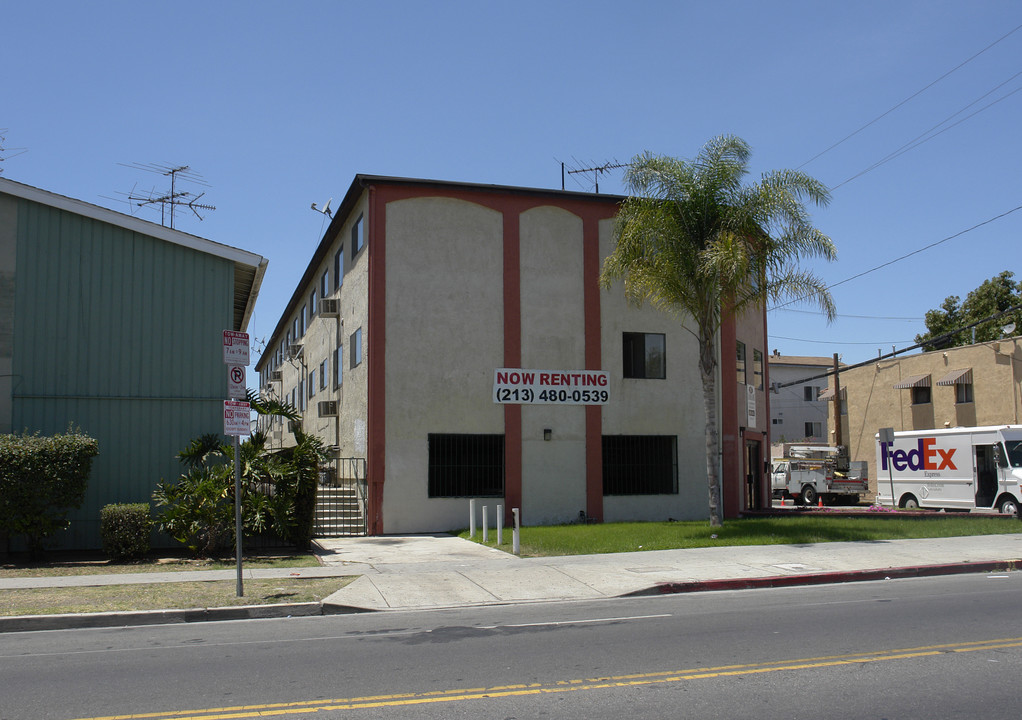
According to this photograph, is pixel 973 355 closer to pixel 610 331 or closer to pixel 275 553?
pixel 610 331

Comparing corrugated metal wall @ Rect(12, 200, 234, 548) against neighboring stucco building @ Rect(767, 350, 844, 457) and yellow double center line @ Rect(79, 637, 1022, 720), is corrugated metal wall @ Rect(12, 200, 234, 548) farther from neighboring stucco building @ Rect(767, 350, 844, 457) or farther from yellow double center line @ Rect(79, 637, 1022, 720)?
neighboring stucco building @ Rect(767, 350, 844, 457)

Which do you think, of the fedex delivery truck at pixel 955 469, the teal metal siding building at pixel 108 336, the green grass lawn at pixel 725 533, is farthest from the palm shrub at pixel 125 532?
the fedex delivery truck at pixel 955 469

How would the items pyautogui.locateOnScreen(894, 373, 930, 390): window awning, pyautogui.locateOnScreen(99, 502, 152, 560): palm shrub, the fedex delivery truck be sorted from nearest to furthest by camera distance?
1. pyautogui.locateOnScreen(99, 502, 152, 560): palm shrub
2. the fedex delivery truck
3. pyautogui.locateOnScreen(894, 373, 930, 390): window awning

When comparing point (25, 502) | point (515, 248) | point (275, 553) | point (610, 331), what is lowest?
point (275, 553)

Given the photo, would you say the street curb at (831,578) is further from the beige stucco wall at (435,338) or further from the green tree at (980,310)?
the green tree at (980,310)

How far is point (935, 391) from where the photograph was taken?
39406 millimetres

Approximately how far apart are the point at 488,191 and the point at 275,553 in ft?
34.4

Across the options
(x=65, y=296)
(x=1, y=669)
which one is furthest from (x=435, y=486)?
(x=1, y=669)

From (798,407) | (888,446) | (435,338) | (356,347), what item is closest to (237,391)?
(435,338)

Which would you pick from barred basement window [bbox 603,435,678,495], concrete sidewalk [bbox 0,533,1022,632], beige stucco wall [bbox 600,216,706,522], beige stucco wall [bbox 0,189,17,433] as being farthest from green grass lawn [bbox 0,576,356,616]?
beige stucco wall [bbox 600,216,706,522]

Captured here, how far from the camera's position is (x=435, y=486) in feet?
68.3

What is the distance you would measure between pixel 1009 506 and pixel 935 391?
16.3 meters

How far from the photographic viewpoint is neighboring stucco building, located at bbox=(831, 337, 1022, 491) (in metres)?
35.7

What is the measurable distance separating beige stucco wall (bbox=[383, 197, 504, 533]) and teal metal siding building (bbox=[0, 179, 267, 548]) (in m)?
4.51
